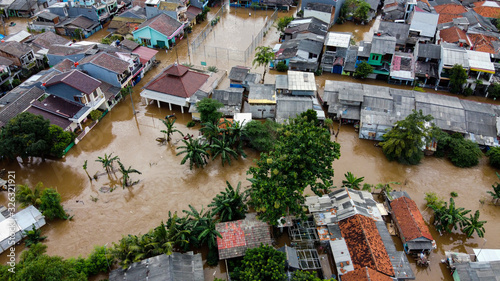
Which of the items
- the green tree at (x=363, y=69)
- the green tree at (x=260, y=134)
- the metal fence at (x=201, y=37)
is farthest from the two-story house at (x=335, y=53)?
the metal fence at (x=201, y=37)

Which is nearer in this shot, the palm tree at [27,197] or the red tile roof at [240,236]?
the red tile roof at [240,236]

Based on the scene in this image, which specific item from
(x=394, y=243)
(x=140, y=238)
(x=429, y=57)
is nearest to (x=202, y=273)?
(x=140, y=238)

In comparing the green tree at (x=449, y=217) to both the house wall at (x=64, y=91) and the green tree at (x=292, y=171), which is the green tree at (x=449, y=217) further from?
the house wall at (x=64, y=91)

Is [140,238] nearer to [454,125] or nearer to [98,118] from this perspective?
[98,118]

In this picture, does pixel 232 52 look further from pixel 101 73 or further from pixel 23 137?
pixel 23 137

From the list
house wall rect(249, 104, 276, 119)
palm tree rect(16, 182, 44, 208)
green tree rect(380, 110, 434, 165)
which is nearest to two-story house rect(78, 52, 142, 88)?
house wall rect(249, 104, 276, 119)
